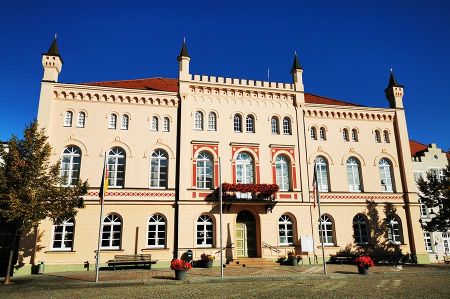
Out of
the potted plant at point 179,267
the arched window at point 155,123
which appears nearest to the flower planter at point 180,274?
the potted plant at point 179,267

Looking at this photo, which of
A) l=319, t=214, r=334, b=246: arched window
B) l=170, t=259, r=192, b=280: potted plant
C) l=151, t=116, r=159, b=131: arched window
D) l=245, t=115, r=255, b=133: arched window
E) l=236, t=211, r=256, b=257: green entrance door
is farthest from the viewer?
l=245, t=115, r=255, b=133: arched window

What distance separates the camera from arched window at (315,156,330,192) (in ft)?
88.6

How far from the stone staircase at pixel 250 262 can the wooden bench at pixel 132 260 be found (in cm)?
507

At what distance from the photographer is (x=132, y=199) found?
23125 mm

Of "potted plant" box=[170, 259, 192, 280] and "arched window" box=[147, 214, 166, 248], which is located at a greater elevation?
"arched window" box=[147, 214, 166, 248]

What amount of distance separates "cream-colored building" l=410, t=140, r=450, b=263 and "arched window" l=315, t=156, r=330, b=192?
9712 millimetres

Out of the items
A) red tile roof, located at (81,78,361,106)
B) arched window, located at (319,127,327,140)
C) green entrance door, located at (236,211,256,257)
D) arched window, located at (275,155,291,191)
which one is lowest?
green entrance door, located at (236,211,256,257)

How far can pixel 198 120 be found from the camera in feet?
85.6

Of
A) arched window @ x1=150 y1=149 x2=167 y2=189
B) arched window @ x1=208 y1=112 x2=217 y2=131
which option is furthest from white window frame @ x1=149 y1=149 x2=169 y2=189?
arched window @ x1=208 y1=112 x2=217 y2=131

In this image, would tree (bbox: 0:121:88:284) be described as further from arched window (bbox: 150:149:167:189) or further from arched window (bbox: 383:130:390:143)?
arched window (bbox: 383:130:390:143)

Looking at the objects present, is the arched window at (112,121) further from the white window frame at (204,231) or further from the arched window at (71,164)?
the white window frame at (204,231)

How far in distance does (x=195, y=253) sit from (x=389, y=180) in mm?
17160

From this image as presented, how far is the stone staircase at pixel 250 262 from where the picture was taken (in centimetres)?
2278

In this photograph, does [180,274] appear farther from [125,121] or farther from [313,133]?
Result: [313,133]
